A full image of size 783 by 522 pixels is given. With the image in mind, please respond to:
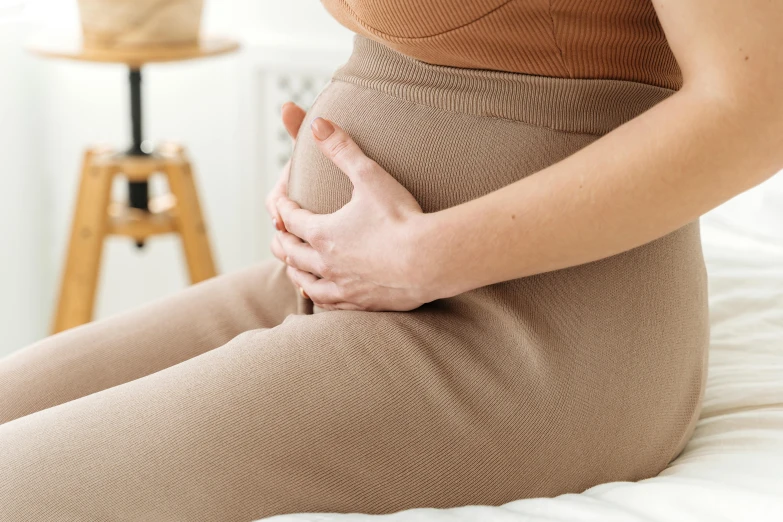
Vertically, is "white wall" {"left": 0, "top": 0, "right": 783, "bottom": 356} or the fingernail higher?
the fingernail

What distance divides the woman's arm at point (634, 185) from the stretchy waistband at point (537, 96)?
6 centimetres

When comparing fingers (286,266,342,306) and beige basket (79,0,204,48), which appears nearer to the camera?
fingers (286,266,342,306)

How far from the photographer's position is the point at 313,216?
76 centimetres

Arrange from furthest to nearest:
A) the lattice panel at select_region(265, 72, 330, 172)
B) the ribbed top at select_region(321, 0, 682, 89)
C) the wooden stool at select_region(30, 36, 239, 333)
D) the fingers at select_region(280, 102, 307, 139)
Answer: the lattice panel at select_region(265, 72, 330, 172), the wooden stool at select_region(30, 36, 239, 333), the fingers at select_region(280, 102, 307, 139), the ribbed top at select_region(321, 0, 682, 89)

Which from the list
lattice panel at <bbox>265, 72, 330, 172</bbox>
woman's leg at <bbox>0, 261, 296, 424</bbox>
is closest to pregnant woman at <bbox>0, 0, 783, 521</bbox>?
woman's leg at <bbox>0, 261, 296, 424</bbox>

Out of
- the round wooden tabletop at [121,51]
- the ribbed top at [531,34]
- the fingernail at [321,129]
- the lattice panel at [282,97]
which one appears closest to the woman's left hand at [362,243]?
the fingernail at [321,129]

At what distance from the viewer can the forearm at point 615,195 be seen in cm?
58

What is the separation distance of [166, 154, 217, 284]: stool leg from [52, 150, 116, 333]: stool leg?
12cm

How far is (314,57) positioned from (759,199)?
1003mm

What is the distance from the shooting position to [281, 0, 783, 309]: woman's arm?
1.86 feet

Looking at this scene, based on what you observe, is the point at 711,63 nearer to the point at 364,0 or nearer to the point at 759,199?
the point at 364,0

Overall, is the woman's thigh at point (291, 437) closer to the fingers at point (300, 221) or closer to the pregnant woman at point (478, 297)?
the pregnant woman at point (478, 297)

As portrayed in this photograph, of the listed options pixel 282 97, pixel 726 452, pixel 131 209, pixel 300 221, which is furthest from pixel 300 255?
pixel 282 97

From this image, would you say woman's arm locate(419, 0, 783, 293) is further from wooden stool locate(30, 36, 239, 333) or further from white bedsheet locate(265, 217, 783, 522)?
wooden stool locate(30, 36, 239, 333)
